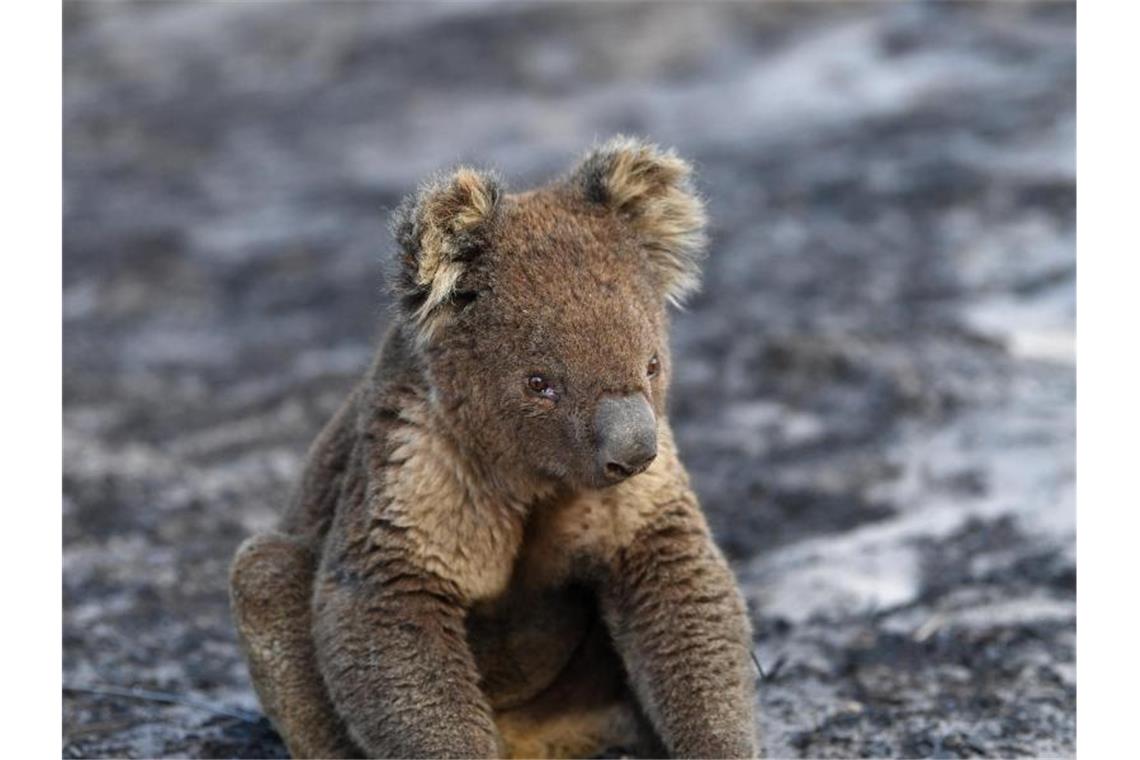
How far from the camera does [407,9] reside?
19016 millimetres

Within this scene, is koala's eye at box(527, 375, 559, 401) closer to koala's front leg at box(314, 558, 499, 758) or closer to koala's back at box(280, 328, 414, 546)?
koala's back at box(280, 328, 414, 546)

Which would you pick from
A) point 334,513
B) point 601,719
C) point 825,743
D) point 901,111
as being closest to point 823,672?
point 825,743

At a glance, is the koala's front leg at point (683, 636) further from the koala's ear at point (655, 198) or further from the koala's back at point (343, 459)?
the koala's back at point (343, 459)

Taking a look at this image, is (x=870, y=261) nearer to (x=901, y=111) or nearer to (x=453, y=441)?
(x=901, y=111)

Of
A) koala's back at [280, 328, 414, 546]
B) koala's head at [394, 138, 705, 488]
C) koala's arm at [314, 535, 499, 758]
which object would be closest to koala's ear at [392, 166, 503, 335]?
koala's head at [394, 138, 705, 488]

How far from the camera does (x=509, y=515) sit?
4.96 meters

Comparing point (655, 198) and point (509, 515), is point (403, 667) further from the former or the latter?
point (655, 198)

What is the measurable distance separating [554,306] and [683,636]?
1.08 metres

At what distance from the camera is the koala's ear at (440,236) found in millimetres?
4832

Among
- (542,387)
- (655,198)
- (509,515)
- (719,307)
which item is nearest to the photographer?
(542,387)

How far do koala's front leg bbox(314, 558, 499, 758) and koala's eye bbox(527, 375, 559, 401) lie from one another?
71 cm

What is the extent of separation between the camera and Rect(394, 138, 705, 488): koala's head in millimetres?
4555

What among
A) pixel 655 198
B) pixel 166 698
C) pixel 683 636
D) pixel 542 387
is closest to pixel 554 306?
pixel 542 387

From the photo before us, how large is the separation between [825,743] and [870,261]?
6.94 m
